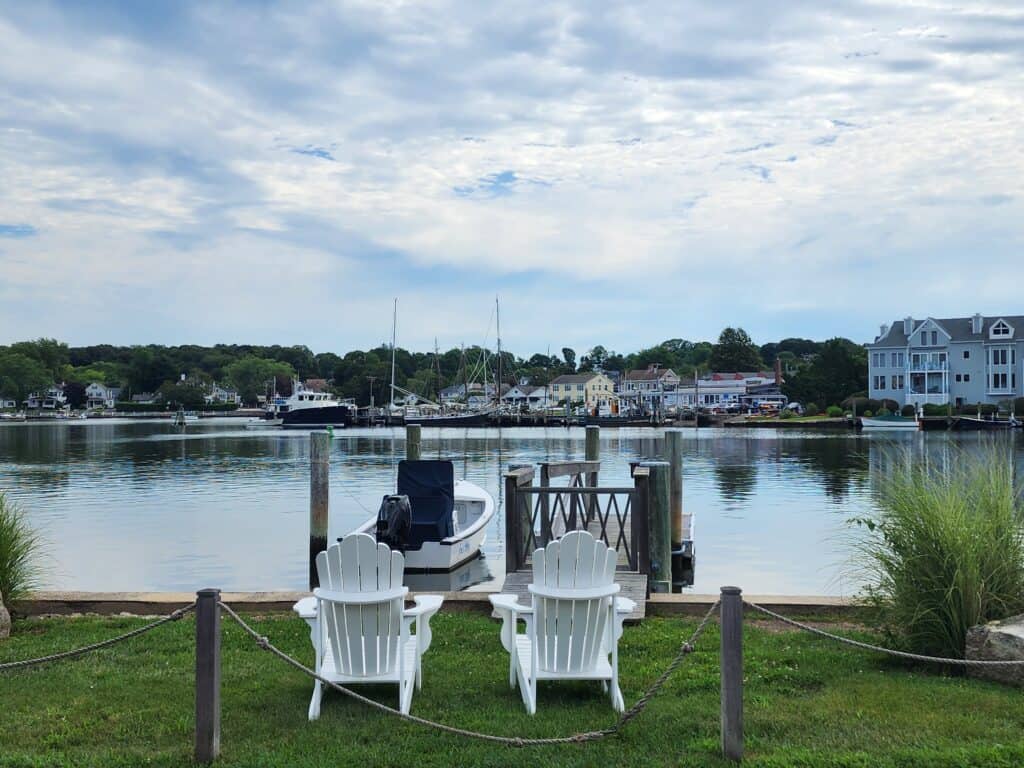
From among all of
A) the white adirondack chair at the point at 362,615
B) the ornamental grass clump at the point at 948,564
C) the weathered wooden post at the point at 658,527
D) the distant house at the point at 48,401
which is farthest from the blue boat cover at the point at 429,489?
the distant house at the point at 48,401

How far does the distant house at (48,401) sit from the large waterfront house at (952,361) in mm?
152326

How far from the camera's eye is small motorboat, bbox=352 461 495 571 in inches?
698

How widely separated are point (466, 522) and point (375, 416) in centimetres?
10248

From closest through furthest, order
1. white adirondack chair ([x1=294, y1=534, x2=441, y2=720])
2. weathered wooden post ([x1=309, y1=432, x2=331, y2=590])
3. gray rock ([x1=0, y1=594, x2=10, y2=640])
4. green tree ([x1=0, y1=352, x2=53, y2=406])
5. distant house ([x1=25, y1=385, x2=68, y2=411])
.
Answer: white adirondack chair ([x1=294, y1=534, x2=441, y2=720])
gray rock ([x1=0, y1=594, x2=10, y2=640])
weathered wooden post ([x1=309, y1=432, x2=331, y2=590])
green tree ([x1=0, y1=352, x2=53, y2=406])
distant house ([x1=25, y1=385, x2=68, y2=411])

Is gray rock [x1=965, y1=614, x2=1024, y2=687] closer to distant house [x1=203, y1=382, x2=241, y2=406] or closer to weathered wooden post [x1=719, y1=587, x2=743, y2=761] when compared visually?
weathered wooden post [x1=719, y1=587, x2=743, y2=761]

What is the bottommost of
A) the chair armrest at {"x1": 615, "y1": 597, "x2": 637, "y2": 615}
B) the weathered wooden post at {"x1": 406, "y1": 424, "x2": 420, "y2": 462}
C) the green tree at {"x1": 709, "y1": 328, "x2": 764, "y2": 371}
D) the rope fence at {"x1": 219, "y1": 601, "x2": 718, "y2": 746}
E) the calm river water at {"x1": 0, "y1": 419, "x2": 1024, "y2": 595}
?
the calm river water at {"x1": 0, "y1": 419, "x2": 1024, "y2": 595}

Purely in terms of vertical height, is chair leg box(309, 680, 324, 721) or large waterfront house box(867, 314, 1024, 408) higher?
large waterfront house box(867, 314, 1024, 408)

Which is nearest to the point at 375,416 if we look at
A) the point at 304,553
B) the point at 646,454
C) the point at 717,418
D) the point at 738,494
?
the point at 717,418

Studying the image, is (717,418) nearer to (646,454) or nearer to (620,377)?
(646,454)

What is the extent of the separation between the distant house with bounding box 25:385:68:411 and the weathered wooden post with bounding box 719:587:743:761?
19536 cm

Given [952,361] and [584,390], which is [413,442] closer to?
[952,361]

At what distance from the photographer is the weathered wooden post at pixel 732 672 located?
17.4 ft

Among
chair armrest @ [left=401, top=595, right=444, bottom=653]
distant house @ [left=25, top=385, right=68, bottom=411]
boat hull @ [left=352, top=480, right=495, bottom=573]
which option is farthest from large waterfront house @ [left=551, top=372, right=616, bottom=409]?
chair armrest @ [left=401, top=595, right=444, bottom=653]

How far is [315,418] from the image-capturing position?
112688mm
